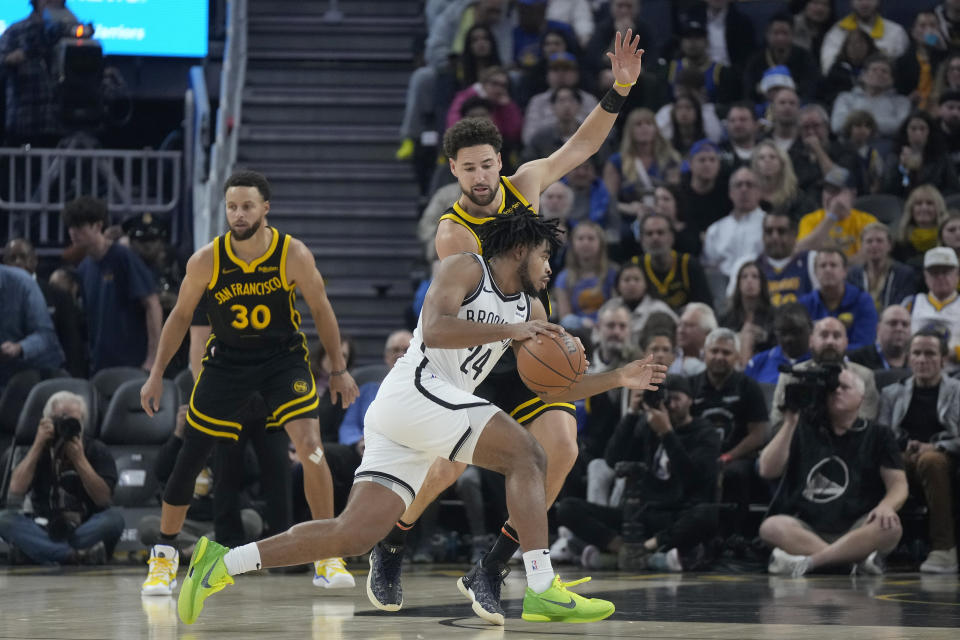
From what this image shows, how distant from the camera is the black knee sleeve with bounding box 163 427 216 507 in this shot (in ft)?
24.0

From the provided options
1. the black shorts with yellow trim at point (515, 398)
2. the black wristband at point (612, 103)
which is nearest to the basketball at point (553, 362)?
the black shorts with yellow trim at point (515, 398)

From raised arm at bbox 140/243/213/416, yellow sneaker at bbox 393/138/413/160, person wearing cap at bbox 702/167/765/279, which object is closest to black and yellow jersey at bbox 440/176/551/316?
raised arm at bbox 140/243/213/416

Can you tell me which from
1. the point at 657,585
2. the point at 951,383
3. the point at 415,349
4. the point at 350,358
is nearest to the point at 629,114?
the point at 350,358

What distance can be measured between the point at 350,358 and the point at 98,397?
6.04 ft

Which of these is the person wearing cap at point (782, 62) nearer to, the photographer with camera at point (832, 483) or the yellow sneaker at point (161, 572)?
the photographer with camera at point (832, 483)

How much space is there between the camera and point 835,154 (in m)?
11.5

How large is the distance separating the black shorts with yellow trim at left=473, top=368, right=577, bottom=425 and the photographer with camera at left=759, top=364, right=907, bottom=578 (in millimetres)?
2894

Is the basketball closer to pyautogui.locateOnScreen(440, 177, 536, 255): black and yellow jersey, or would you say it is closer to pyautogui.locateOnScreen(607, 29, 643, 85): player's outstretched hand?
pyautogui.locateOnScreen(440, 177, 536, 255): black and yellow jersey

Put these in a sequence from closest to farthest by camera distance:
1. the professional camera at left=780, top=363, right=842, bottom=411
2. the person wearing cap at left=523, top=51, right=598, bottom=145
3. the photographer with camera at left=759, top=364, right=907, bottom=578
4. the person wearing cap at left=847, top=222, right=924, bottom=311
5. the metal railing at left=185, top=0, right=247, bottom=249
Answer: the photographer with camera at left=759, top=364, right=907, bottom=578 < the professional camera at left=780, top=363, right=842, bottom=411 < the person wearing cap at left=847, top=222, right=924, bottom=311 < the person wearing cap at left=523, top=51, right=598, bottom=145 < the metal railing at left=185, top=0, right=247, bottom=249

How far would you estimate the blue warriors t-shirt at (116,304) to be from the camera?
10992mm

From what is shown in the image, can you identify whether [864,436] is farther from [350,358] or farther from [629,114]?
[629,114]

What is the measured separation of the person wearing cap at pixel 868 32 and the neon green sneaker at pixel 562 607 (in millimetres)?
8414

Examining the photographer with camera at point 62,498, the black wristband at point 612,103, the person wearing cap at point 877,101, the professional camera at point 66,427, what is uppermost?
the person wearing cap at point 877,101

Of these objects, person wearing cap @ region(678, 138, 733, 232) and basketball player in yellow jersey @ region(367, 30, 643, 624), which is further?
person wearing cap @ region(678, 138, 733, 232)
